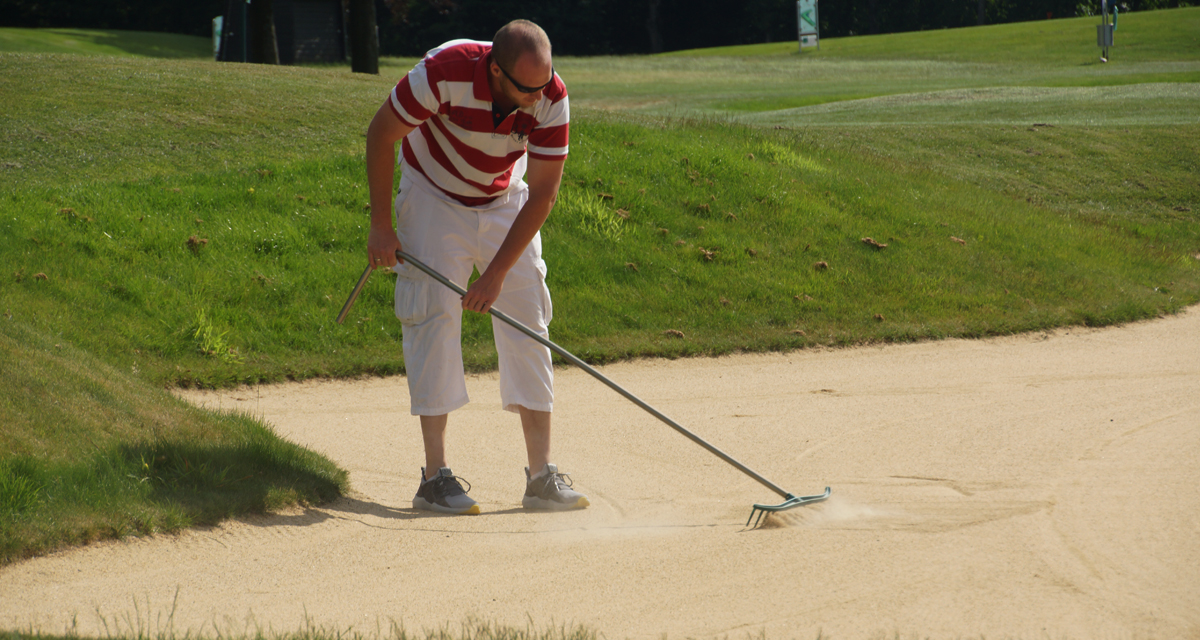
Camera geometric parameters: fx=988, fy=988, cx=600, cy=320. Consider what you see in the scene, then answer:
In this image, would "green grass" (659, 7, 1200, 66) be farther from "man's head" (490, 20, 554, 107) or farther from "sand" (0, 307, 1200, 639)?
"man's head" (490, 20, 554, 107)

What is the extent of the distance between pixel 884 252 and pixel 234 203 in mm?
5874

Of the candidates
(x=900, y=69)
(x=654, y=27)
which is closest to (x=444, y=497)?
(x=900, y=69)

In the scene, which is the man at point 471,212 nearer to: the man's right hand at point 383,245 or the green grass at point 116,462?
the man's right hand at point 383,245

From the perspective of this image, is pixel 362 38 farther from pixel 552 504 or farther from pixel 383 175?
pixel 552 504

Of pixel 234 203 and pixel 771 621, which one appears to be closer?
pixel 771 621

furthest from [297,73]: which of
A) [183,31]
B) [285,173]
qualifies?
[183,31]

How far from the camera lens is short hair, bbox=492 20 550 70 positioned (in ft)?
11.9

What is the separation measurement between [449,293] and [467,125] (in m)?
0.71

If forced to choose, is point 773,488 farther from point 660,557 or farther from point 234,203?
point 234,203

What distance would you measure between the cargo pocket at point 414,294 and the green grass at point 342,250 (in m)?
0.92

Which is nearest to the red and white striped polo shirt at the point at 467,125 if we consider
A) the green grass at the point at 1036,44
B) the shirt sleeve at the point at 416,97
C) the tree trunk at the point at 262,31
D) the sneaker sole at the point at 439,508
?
the shirt sleeve at the point at 416,97

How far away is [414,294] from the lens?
4.15m

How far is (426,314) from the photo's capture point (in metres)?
4.16

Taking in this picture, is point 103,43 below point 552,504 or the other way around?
the other way around
